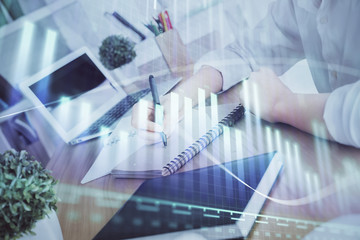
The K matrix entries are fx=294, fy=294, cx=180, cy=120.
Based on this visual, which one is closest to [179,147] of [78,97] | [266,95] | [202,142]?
[202,142]

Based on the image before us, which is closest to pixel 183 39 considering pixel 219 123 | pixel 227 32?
pixel 227 32

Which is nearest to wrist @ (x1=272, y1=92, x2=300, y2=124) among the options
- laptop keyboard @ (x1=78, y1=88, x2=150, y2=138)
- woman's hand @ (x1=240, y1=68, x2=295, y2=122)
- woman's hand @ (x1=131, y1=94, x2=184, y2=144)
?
woman's hand @ (x1=240, y1=68, x2=295, y2=122)

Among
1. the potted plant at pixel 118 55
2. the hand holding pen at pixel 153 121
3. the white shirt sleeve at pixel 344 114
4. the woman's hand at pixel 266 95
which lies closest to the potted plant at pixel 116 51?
the potted plant at pixel 118 55

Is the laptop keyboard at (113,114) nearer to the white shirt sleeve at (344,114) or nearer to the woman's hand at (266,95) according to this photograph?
the woman's hand at (266,95)

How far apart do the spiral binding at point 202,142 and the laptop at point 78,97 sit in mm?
204

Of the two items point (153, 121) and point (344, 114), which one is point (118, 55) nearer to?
point (153, 121)

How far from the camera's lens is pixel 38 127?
0.98 meters

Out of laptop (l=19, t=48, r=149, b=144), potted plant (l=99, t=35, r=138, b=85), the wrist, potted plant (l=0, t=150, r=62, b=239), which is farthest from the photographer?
potted plant (l=99, t=35, r=138, b=85)

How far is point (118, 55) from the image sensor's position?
2.72ft

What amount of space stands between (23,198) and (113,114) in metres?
0.34

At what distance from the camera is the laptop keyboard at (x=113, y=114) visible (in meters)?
0.67

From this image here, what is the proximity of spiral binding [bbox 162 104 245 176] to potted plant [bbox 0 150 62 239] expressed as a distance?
0.63 ft

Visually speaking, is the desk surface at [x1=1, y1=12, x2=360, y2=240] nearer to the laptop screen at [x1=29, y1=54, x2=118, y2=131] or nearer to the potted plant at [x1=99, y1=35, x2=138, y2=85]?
the laptop screen at [x1=29, y1=54, x2=118, y2=131]

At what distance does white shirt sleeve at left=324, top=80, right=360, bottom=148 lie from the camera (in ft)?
1.41
